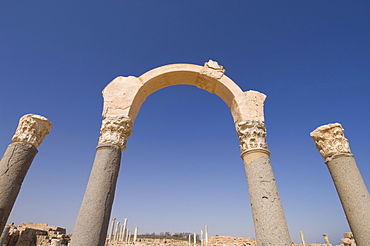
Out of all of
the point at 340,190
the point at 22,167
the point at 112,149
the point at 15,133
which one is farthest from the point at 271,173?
the point at 15,133

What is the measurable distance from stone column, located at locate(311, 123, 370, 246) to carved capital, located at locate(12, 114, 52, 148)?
7979 mm

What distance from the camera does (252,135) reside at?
18.9 feet

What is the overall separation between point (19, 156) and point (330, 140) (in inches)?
327

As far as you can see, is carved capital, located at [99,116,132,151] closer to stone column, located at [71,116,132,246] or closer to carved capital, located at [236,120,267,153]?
stone column, located at [71,116,132,246]

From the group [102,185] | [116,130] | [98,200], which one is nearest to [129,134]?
[116,130]

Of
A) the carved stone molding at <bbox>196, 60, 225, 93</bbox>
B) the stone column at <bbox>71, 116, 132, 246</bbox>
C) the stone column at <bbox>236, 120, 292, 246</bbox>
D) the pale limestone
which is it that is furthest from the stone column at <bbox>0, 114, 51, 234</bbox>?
the pale limestone

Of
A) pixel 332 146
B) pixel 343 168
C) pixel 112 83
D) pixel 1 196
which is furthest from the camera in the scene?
pixel 112 83

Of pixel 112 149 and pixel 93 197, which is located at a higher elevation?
pixel 112 149

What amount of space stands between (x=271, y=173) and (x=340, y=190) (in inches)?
82.1

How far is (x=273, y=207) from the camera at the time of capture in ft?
15.1

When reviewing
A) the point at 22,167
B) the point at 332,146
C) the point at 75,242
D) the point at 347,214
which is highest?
the point at 332,146

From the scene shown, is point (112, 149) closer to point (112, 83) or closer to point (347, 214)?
point (112, 83)

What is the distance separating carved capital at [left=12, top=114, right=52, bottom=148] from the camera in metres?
5.95

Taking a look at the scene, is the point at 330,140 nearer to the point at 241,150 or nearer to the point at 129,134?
the point at 241,150
